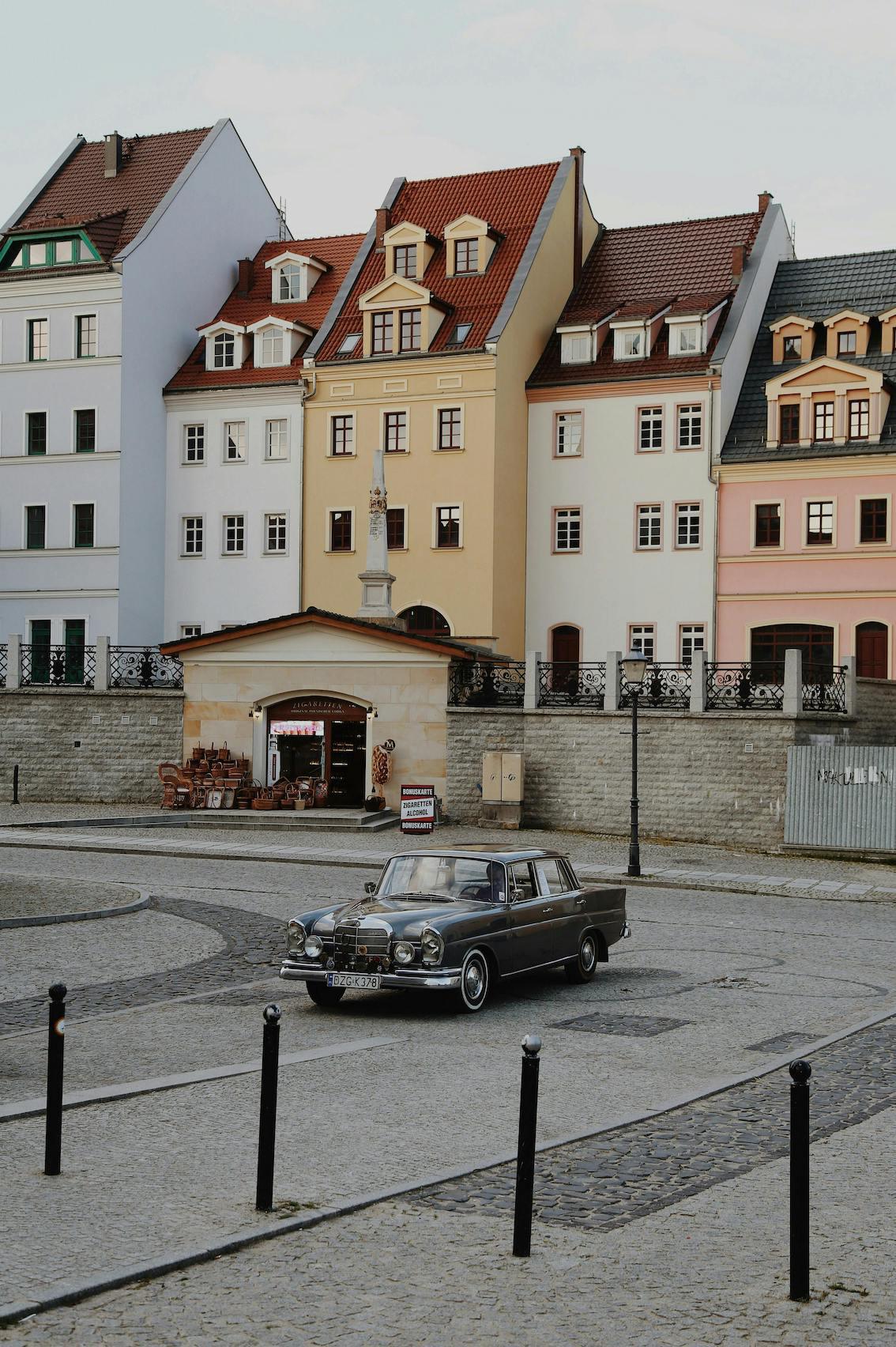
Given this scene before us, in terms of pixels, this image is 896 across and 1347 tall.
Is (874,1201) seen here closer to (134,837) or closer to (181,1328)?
(181,1328)

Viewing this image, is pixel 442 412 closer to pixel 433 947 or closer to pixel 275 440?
pixel 275 440

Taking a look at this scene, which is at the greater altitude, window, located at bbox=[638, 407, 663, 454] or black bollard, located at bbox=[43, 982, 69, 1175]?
window, located at bbox=[638, 407, 663, 454]

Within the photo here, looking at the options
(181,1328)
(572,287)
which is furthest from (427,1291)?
(572,287)

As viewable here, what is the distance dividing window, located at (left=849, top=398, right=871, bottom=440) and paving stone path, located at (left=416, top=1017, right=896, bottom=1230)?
108ft

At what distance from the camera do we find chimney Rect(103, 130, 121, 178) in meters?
51.2

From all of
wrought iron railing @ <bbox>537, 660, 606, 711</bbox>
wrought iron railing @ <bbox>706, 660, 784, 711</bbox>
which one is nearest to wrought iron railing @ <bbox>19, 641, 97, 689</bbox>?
wrought iron railing @ <bbox>537, 660, 606, 711</bbox>

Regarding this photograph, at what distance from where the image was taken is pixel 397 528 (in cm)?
4594

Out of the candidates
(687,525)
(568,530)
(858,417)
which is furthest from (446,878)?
(568,530)

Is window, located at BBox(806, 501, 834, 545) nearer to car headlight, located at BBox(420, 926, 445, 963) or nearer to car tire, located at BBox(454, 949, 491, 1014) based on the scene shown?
car tire, located at BBox(454, 949, 491, 1014)

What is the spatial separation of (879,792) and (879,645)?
10787 mm

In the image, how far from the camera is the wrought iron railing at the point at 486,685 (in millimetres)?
37062

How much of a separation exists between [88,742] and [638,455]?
17.2m

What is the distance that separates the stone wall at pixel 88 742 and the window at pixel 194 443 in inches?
422

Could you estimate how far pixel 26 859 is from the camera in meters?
26.5
